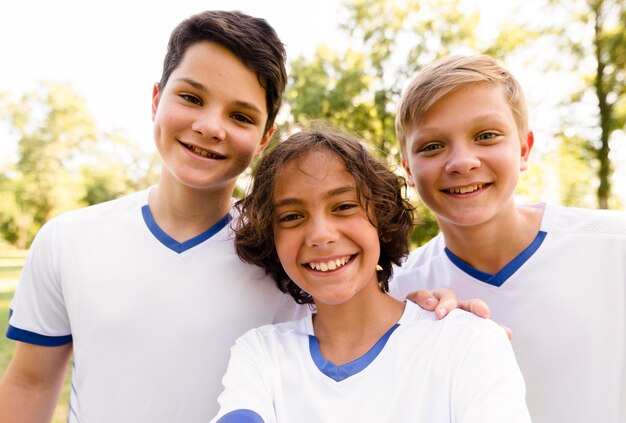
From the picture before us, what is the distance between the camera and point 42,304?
2.18 metres

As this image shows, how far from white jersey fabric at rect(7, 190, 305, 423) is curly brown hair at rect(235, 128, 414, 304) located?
0.37 feet

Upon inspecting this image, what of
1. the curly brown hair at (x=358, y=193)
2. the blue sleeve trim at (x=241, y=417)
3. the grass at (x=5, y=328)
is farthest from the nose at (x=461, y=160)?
the grass at (x=5, y=328)

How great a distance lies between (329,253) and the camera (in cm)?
185

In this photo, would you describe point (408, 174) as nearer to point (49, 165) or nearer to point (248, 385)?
point (248, 385)

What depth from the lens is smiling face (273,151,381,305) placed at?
1863 mm

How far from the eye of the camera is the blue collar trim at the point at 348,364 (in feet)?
5.66

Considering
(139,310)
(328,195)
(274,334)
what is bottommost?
(139,310)

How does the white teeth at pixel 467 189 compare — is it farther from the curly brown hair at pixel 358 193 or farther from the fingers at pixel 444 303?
the fingers at pixel 444 303

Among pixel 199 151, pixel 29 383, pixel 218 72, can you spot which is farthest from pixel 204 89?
pixel 29 383

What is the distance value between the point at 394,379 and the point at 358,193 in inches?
27.2

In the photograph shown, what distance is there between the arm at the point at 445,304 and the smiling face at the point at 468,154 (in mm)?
470

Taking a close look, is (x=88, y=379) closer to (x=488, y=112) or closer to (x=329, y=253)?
(x=329, y=253)

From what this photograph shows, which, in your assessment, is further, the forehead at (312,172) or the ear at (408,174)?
the ear at (408,174)

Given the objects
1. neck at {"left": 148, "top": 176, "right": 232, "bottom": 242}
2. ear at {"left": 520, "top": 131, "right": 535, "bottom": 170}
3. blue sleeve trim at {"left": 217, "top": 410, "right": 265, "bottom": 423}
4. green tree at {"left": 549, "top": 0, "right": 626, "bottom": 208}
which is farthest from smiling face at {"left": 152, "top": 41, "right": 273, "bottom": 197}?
green tree at {"left": 549, "top": 0, "right": 626, "bottom": 208}
